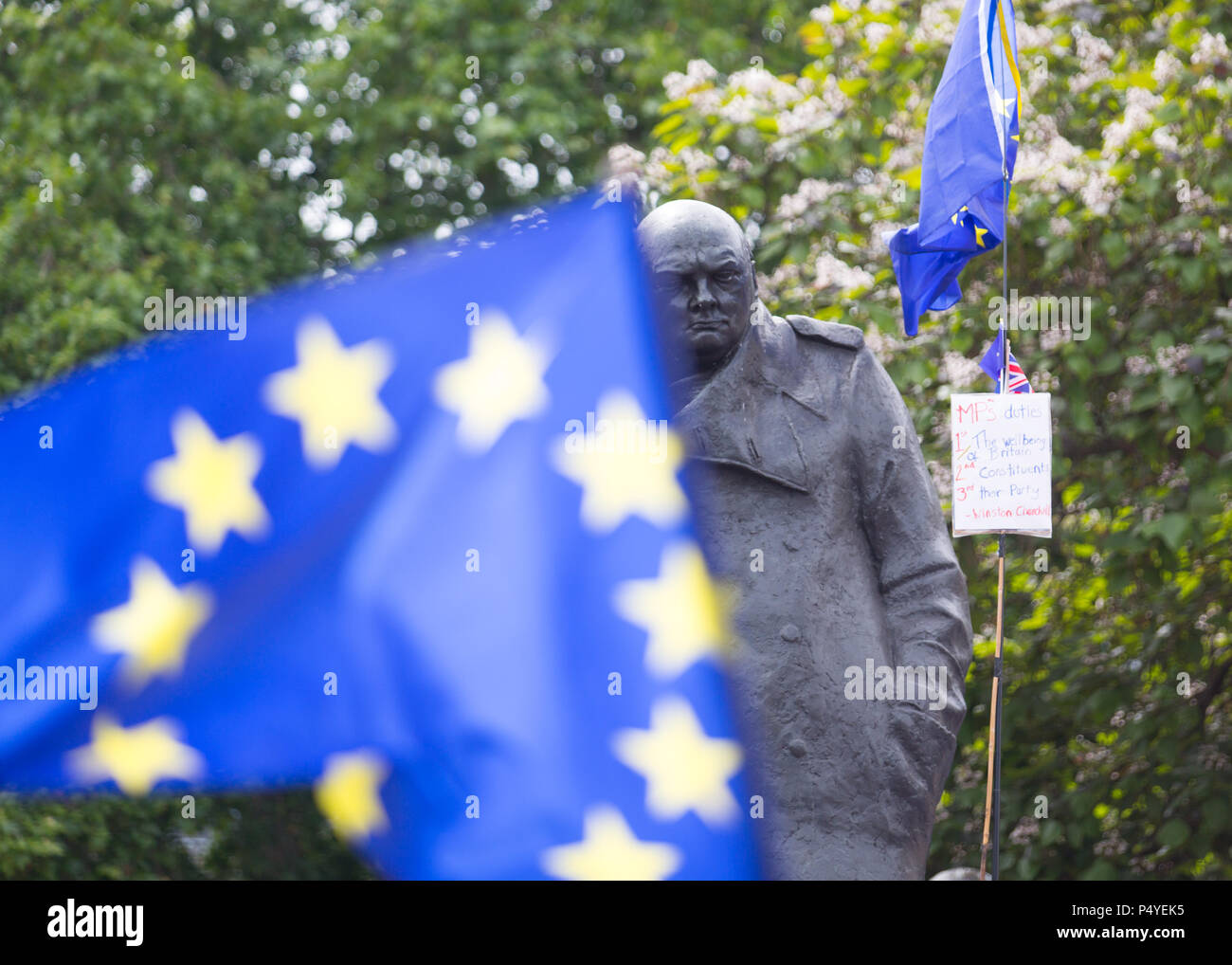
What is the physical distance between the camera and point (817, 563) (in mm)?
4410

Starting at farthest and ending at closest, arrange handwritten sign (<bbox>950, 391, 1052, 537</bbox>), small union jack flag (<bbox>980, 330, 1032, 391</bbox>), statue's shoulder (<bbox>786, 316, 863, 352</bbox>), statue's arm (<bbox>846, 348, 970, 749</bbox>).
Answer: small union jack flag (<bbox>980, 330, 1032, 391</bbox>) < handwritten sign (<bbox>950, 391, 1052, 537</bbox>) < statue's shoulder (<bbox>786, 316, 863, 352</bbox>) < statue's arm (<bbox>846, 348, 970, 749</bbox>)

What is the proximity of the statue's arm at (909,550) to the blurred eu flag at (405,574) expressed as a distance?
18.6 inches

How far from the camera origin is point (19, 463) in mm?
4652

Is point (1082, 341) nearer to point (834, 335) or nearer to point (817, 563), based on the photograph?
point (834, 335)

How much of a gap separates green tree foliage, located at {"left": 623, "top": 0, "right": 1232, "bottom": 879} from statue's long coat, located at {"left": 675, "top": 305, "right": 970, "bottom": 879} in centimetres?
356

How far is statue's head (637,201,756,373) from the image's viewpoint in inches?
173

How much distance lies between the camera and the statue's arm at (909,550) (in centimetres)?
438

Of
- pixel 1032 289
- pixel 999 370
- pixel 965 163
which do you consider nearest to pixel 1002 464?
pixel 999 370

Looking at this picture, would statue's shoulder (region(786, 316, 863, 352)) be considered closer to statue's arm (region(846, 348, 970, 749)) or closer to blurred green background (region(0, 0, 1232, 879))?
statue's arm (region(846, 348, 970, 749))

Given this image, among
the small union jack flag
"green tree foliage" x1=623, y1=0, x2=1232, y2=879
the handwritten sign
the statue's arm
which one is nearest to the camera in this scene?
the statue's arm

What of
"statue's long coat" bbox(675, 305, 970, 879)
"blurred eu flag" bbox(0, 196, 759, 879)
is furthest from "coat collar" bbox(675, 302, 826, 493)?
"blurred eu flag" bbox(0, 196, 759, 879)

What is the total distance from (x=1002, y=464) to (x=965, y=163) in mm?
967

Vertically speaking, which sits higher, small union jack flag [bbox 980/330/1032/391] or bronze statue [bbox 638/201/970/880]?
small union jack flag [bbox 980/330/1032/391]

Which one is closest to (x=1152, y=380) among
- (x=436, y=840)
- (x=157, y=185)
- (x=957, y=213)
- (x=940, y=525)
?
(x=957, y=213)
